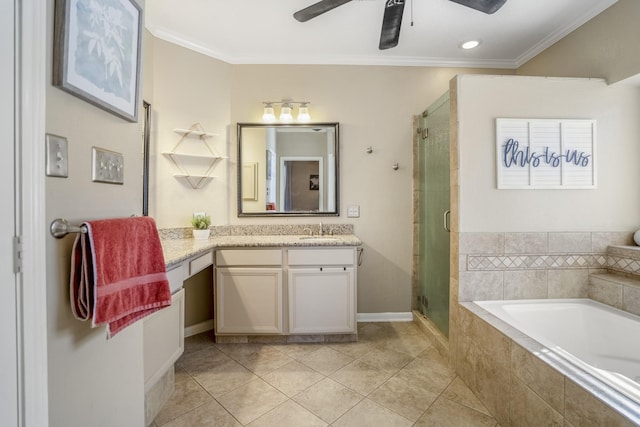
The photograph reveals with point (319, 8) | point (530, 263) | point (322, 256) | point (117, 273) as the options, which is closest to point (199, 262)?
point (322, 256)

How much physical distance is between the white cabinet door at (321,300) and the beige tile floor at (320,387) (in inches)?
6.5

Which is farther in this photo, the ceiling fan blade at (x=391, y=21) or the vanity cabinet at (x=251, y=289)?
the vanity cabinet at (x=251, y=289)

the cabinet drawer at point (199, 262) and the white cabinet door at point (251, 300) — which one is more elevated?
the cabinet drawer at point (199, 262)

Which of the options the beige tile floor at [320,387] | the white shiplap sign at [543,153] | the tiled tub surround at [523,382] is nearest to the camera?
the tiled tub surround at [523,382]

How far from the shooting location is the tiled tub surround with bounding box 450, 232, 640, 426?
5.00 feet

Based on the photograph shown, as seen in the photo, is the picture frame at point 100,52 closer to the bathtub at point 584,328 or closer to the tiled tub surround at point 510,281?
the tiled tub surround at point 510,281

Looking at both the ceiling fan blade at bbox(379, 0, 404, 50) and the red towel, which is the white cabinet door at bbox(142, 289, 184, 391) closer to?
the red towel

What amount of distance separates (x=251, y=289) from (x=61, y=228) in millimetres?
1607

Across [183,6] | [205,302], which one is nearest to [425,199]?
[205,302]

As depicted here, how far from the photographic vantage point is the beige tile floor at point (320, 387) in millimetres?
1494

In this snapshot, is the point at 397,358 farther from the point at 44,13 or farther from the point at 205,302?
the point at 44,13

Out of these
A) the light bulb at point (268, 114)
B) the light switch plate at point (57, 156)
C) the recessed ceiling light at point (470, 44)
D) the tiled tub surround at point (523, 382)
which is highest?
the recessed ceiling light at point (470, 44)

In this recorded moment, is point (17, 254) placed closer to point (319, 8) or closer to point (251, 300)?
point (251, 300)

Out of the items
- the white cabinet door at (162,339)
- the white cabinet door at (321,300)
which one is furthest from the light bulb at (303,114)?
the white cabinet door at (162,339)
